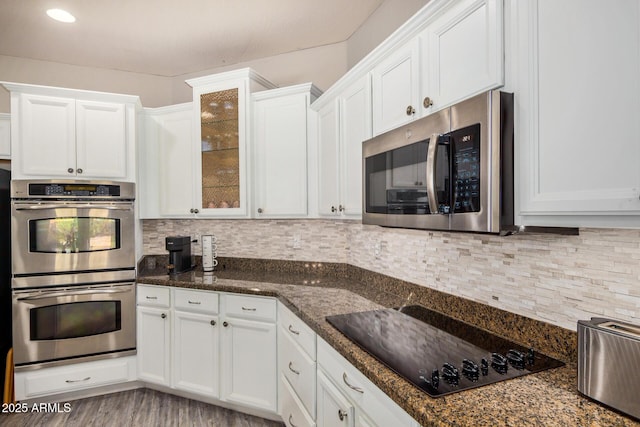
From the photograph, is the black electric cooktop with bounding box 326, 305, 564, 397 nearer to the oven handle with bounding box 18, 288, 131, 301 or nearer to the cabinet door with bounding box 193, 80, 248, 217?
the cabinet door with bounding box 193, 80, 248, 217

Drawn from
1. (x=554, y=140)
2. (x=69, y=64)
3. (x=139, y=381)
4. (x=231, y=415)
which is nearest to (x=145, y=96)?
(x=69, y=64)

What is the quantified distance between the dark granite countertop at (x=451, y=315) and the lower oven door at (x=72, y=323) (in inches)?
12.4

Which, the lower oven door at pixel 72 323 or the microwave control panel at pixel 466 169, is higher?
the microwave control panel at pixel 466 169

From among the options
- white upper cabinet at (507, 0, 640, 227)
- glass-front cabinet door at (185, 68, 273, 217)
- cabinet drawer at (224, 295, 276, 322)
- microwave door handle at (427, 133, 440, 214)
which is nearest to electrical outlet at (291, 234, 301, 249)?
glass-front cabinet door at (185, 68, 273, 217)

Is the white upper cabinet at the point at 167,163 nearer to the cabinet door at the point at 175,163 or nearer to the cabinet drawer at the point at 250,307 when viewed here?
the cabinet door at the point at 175,163

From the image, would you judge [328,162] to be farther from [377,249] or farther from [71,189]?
[71,189]

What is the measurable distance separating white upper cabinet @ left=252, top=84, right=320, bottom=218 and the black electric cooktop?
122 cm

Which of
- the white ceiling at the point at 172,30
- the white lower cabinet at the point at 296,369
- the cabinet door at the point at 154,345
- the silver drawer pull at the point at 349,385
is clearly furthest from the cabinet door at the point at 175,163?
the silver drawer pull at the point at 349,385

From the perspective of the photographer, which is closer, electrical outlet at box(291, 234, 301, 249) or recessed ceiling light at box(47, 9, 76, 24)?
recessed ceiling light at box(47, 9, 76, 24)

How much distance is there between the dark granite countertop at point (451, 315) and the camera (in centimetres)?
89

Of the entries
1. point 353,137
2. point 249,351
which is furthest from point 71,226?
point 353,137

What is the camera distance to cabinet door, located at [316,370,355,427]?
4.53ft

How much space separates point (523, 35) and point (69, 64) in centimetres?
379

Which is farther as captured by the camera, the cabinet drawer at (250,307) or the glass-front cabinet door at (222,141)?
the glass-front cabinet door at (222,141)
